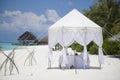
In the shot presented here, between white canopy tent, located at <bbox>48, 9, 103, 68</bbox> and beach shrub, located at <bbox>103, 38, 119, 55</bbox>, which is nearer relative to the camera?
white canopy tent, located at <bbox>48, 9, 103, 68</bbox>

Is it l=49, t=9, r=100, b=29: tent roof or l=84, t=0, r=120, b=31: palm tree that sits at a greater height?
l=84, t=0, r=120, b=31: palm tree

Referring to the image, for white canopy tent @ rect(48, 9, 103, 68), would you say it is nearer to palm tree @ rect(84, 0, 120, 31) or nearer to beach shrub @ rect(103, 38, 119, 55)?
beach shrub @ rect(103, 38, 119, 55)

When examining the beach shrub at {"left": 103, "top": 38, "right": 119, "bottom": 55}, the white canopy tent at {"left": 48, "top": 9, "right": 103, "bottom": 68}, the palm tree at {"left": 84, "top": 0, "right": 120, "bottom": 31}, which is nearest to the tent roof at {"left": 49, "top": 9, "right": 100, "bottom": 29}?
the white canopy tent at {"left": 48, "top": 9, "right": 103, "bottom": 68}

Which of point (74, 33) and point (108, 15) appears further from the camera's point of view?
point (108, 15)

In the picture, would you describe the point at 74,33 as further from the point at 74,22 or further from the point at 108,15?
the point at 108,15

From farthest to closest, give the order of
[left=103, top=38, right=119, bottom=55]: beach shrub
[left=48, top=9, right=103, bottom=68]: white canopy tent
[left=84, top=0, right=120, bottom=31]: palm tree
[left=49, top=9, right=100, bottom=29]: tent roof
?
[left=84, top=0, right=120, bottom=31]: palm tree → [left=103, top=38, right=119, bottom=55]: beach shrub → [left=49, top=9, right=100, bottom=29]: tent roof → [left=48, top=9, right=103, bottom=68]: white canopy tent

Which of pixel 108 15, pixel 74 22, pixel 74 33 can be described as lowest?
pixel 74 33

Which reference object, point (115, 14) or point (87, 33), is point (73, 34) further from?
point (115, 14)

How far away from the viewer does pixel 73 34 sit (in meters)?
13.5

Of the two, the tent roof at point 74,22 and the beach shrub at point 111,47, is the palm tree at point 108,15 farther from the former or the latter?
the tent roof at point 74,22

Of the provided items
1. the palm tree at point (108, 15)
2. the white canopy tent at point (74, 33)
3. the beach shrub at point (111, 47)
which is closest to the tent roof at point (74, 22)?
the white canopy tent at point (74, 33)

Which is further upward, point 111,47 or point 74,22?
point 74,22

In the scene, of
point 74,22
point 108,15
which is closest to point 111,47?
point 108,15

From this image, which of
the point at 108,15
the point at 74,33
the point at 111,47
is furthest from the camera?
the point at 108,15
